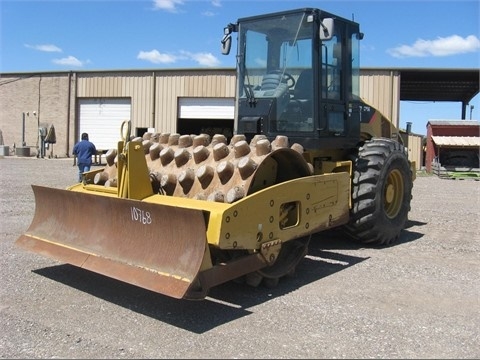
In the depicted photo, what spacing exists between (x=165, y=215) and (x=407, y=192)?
443cm

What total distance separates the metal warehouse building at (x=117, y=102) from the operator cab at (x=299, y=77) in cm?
1815

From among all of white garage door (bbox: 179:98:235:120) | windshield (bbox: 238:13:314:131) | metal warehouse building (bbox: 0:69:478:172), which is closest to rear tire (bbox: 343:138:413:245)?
windshield (bbox: 238:13:314:131)

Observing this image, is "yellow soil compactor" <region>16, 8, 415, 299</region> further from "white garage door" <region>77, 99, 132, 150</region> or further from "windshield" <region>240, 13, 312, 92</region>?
"white garage door" <region>77, 99, 132, 150</region>

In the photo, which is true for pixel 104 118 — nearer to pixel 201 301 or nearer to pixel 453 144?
pixel 453 144

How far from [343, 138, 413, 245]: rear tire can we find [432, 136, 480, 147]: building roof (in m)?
15.0

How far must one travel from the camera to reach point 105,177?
5867 millimetres

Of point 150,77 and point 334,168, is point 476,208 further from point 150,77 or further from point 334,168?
point 150,77

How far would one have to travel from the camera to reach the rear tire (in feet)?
21.2

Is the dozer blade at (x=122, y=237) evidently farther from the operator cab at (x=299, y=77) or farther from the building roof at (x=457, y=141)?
the building roof at (x=457, y=141)

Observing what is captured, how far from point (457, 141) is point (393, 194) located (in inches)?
615

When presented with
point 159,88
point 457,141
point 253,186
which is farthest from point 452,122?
point 253,186

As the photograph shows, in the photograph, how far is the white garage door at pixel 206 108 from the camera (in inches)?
1029

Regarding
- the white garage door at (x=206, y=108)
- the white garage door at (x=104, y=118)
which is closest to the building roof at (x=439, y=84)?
the white garage door at (x=206, y=108)

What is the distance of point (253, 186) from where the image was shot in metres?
4.91
